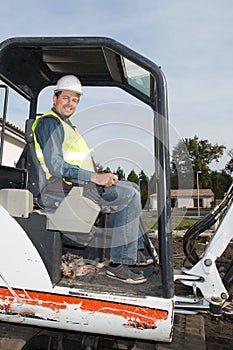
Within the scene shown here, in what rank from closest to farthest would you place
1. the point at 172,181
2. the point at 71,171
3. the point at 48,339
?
the point at 172,181, the point at 71,171, the point at 48,339

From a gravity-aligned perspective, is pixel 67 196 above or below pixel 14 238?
above

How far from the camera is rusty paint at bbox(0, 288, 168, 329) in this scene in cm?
223

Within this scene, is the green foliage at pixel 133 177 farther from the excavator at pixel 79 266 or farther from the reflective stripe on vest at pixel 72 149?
the reflective stripe on vest at pixel 72 149

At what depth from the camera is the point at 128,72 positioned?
309cm

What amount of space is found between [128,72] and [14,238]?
60.4 inches

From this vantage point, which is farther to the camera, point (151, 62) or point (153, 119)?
point (153, 119)

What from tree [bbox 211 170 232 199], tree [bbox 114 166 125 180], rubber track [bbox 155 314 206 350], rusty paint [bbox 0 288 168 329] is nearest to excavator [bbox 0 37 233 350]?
rusty paint [bbox 0 288 168 329]

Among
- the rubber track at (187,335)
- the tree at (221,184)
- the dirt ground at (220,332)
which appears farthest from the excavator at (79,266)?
the tree at (221,184)

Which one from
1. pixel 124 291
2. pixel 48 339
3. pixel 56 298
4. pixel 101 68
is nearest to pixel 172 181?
pixel 124 291

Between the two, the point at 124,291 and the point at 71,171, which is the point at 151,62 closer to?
the point at 71,171

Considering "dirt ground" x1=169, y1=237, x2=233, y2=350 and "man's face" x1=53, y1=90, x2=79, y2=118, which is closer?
"man's face" x1=53, y1=90, x2=79, y2=118

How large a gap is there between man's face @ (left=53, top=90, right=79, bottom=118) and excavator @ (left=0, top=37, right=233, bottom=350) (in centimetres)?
27

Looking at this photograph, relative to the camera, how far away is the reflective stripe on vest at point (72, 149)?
2.72 m

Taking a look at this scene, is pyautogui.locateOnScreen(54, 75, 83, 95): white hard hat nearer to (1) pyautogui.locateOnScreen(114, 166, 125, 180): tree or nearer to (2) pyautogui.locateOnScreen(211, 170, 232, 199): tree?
(1) pyautogui.locateOnScreen(114, 166, 125, 180): tree
